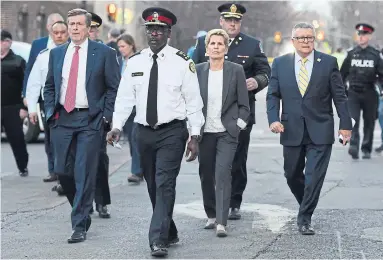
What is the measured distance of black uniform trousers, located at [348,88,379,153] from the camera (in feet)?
51.3

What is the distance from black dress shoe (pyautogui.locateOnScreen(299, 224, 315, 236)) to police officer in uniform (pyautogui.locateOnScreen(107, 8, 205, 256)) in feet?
4.22

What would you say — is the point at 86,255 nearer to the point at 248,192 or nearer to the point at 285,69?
the point at 285,69

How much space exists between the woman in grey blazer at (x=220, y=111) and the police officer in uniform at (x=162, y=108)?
806 millimetres

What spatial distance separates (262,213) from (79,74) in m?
2.47

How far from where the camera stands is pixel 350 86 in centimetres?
1567

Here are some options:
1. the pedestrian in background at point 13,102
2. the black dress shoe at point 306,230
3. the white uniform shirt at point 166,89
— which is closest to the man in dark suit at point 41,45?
the pedestrian in background at point 13,102

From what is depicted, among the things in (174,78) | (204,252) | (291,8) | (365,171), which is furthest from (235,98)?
(291,8)

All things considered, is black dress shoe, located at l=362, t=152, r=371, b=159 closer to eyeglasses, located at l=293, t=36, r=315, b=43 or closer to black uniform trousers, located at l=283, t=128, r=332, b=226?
black uniform trousers, located at l=283, t=128, r=332, b=226

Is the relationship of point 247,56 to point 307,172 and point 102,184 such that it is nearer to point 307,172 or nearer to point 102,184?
point 307,172

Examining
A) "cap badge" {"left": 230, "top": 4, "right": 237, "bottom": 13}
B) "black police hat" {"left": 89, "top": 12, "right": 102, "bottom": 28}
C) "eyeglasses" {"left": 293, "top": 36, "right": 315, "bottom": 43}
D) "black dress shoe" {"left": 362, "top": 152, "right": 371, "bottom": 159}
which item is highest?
"cap badge" {"left": 230, "top": 4, "right": 237, "bottom": 13}

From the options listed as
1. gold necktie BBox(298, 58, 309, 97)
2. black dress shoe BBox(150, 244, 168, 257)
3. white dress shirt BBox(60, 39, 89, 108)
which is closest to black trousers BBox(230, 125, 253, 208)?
gold necktie BBox(298, 58, 309, 97)

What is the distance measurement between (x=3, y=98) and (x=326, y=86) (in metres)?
6.03

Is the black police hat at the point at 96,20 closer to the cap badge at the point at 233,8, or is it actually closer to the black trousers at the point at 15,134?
the cap badge at the point at 233,8

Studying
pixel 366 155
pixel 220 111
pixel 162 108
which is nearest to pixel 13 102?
pixel 220 111
